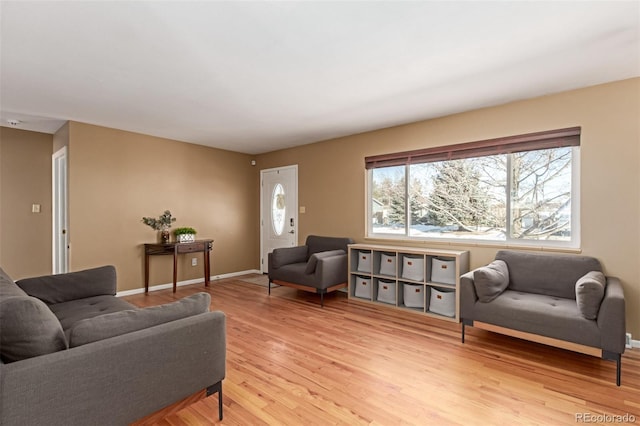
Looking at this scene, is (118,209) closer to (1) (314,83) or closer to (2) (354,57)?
(1) (314,83)

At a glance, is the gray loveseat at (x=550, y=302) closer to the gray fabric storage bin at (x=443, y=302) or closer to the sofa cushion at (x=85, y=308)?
the gray fabric storage bin at (x=443, y=302)

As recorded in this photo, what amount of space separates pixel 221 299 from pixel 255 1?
3.77m

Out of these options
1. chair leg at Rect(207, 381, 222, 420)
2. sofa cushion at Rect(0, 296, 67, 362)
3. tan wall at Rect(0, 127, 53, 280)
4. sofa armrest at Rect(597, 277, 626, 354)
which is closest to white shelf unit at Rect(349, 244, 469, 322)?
sofa armrest at Rect(597, 277, 626, 354)

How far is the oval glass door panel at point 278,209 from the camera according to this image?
6031mm

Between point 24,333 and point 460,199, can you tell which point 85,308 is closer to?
point 24,333

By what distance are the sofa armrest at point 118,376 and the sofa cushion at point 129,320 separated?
2.0 inches

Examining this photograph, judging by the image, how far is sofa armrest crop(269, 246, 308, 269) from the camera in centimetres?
466

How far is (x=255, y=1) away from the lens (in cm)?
180

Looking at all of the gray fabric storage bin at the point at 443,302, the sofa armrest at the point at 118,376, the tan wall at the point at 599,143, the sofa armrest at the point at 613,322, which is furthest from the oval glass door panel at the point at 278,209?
the sofa armrest at the point at 613,322

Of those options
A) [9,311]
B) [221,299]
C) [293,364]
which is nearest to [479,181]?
[293,364]

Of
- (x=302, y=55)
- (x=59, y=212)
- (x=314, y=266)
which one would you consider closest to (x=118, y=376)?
(x=302, y=55)

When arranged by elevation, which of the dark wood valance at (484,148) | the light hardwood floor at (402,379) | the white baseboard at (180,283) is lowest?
the light hardwood floor at (402,379)

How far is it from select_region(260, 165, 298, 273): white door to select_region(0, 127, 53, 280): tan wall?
3.43 m

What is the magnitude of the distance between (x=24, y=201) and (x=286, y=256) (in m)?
3.98
